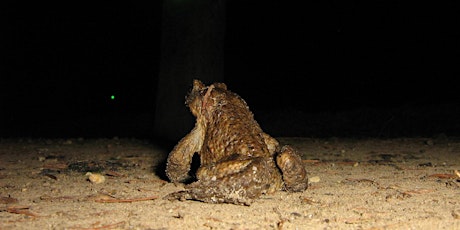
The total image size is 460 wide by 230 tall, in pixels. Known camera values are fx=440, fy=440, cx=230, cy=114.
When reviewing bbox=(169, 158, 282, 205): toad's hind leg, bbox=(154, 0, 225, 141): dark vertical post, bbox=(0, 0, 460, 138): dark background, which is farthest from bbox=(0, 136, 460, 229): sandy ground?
bbox=(0, 0, 460, 138): dark background

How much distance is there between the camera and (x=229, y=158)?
330 centimetres

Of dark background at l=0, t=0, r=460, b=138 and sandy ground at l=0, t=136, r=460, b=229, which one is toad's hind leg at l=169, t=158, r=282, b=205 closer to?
sandy ground at l=0, t=136, r=460, b=229

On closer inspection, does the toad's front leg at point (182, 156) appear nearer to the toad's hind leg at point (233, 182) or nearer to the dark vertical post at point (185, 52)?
the toad's hind leg at point (233, 182)

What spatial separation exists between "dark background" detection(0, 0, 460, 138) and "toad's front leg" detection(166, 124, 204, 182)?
616 centimetres

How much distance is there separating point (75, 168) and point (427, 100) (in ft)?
41.3

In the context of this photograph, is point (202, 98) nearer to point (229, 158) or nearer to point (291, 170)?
point (229, 158)

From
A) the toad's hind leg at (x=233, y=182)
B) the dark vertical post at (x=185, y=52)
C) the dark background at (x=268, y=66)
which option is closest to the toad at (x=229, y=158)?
the toad's hind leg at (x=233, y=182)

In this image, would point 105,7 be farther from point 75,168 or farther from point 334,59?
point 75,168

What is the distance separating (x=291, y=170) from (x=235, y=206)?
548 millimetres

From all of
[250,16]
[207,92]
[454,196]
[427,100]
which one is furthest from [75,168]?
[250,16]

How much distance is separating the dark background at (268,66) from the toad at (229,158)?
615 centimetres

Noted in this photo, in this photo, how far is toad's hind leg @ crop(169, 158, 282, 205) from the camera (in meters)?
3.07

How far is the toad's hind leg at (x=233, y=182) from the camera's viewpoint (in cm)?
307

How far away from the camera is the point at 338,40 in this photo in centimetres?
1653
